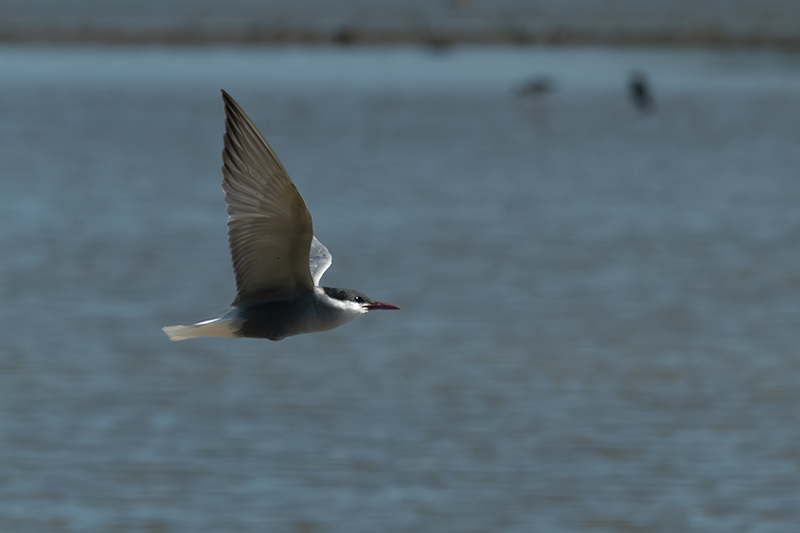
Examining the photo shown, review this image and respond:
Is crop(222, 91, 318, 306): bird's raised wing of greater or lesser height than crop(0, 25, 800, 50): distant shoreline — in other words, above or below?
below

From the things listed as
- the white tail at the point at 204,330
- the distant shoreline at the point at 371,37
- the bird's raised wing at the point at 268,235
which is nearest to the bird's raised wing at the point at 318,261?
the bird's raised wing at the point at 268,235

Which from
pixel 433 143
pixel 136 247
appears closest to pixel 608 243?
pixel 136 247

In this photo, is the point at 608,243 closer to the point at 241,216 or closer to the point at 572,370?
the point at 572,370

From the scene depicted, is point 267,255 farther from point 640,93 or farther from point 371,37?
point 371,37

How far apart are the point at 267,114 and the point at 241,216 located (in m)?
40.5

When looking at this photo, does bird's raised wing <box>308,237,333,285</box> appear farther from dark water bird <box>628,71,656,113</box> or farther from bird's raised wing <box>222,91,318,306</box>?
dark water bird <box>628,71,656,113</box>

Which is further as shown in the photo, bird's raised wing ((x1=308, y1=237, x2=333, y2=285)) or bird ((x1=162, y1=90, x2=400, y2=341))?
bird's raised wing ((x1=308, y1=237, x2=333, y2=285))

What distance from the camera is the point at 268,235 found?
20.3ft

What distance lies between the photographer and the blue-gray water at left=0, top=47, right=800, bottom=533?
11656 millimetres

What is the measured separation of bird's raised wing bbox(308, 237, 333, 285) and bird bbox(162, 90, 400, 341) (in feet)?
1.71

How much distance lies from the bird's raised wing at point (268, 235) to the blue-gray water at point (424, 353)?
4.97 meters

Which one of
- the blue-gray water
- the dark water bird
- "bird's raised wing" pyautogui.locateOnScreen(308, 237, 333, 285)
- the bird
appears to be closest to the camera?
the bird

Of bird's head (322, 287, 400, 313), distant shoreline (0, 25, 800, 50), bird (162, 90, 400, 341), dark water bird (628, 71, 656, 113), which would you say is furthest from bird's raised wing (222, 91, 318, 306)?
distant shoreline (0, 25, 800, 50)

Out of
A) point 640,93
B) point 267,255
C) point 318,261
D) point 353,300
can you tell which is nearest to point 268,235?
point 267,255
